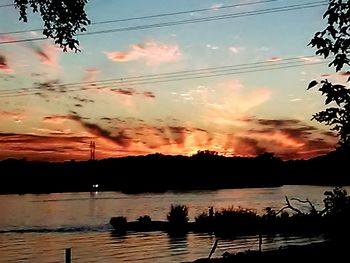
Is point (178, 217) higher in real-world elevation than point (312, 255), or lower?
higher

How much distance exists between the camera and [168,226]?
72.2 m

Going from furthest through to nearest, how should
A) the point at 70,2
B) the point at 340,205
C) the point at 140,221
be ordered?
the point at 140,221
the point at 70,2
the point at 340,205

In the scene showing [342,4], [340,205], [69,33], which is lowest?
[340,205]

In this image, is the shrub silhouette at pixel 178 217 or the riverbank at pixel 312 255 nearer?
the riverbank at pixel 312 255

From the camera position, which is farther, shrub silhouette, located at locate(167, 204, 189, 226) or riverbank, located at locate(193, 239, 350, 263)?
shrub silhouette, located at locate(167, 204, 189, 226)

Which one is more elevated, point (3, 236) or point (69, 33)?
point (69, 33)

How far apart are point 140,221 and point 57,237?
1068cm

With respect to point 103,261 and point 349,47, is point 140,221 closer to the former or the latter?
point 103,261

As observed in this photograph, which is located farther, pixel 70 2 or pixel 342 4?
pixel 70 2

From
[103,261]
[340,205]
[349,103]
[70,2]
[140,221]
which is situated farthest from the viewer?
[140,221]

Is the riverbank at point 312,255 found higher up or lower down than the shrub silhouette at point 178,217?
lower down

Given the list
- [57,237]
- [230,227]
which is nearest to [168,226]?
[230,227]

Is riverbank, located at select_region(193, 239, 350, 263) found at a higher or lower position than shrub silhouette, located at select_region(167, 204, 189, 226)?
lower

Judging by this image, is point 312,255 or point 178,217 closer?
point 312,255
